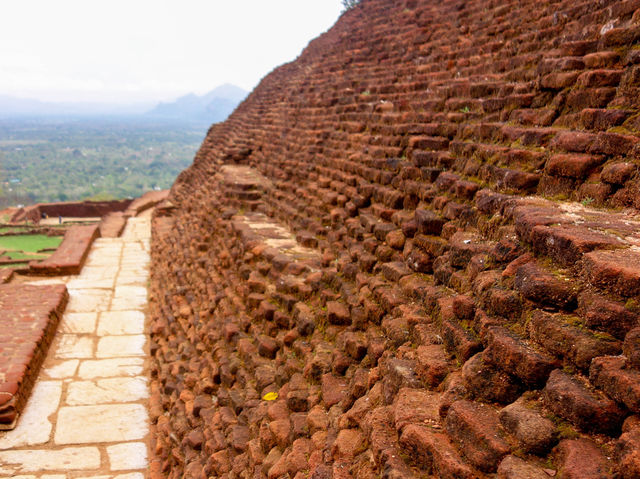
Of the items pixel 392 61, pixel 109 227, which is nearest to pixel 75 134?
pixel 109 227

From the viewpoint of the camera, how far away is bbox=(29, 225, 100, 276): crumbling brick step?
781 centimetres

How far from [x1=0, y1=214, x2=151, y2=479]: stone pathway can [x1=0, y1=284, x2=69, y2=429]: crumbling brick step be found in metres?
0.13

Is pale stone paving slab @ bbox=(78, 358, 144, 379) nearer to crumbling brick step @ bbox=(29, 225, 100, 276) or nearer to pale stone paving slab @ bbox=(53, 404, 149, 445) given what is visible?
pale stone paving slab @ bbox=(53, 404, 149, 445)

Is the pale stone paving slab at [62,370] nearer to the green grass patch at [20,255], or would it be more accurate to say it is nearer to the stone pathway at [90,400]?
the stone pathway at [90,400]

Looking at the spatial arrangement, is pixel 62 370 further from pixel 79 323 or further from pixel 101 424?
pixel 79 323

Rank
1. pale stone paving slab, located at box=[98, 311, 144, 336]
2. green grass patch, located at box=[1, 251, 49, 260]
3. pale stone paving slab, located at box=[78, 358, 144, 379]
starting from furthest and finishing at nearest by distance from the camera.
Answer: green grass patch, located at box=[1, 251, 49, 260] → pale stone paving slab, located at box=[98, 311, 144, 336] → pale stone paving slab, located at box=[78, 358, 144, 379]

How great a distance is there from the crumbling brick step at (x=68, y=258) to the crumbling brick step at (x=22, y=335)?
1257 mm

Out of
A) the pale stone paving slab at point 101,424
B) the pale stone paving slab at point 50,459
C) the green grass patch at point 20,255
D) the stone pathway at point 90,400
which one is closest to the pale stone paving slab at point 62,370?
the stone pathway at point 90,400

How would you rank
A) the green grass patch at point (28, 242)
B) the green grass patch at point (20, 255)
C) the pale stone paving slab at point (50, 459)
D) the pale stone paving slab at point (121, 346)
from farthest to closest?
the green grass patch at point (28, 242), the green grass patch at point (20, 255), the pale stone paving slab at point (121, 346), the pale stone paving slab at point (50, 459)

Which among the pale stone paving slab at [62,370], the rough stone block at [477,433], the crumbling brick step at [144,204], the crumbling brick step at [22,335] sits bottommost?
the crumbling brick step at [144,204]

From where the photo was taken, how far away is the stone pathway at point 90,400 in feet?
12.1

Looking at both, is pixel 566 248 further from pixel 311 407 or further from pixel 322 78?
pixel 322 78

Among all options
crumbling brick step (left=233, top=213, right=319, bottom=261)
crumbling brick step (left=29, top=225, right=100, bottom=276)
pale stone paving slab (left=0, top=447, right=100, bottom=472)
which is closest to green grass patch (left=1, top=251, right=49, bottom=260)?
crumbling brick step (left=29, top=225, right=100, bottom=276)

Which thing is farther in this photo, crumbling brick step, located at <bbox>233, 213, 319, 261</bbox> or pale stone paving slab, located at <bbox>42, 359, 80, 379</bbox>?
pale stone paving slab, located at <bbox>42, 359, 80, 379</bbox>
